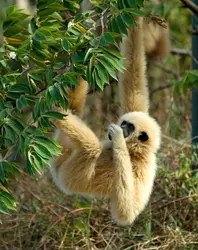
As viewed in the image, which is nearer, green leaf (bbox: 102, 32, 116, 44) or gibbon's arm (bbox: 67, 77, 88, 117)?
green leaf (bbox: 102, 32, 116, 44)

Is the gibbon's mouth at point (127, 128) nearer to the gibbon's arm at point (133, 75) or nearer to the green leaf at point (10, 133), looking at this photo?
the gibbon's arm at point (133, 75)

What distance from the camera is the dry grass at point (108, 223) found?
6043 mm

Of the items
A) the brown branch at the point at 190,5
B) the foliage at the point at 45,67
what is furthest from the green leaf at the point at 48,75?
the brown branch at the point at 190,5

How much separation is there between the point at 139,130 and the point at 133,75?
52 centimetres

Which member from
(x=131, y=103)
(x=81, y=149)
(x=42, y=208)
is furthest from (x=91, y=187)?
(x=42, y=208)

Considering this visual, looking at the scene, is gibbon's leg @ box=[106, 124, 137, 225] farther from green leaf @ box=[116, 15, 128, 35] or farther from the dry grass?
green leaf @ box=[116, 15, 128, 35]

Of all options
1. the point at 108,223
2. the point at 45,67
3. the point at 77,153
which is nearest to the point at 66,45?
the point at 45,67

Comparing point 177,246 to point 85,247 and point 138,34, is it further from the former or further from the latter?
point 138,34

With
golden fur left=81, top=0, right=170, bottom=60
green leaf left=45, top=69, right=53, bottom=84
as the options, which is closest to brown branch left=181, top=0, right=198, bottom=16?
green leaf left=45, top=69, right=53, bottom=84

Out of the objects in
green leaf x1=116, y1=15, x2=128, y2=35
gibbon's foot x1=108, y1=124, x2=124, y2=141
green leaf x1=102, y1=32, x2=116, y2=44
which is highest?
green leaf x1=102, y1=32, x2=116, y2=44

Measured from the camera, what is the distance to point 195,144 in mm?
6441

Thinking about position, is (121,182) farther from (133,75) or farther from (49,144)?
(49,144)

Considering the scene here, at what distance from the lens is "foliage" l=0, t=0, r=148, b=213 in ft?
13.0

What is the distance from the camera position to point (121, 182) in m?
5.24
